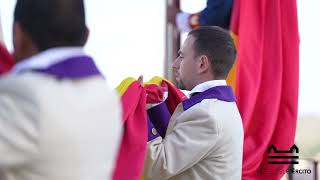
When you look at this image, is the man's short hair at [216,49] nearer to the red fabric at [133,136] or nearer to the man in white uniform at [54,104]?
the red fabric at [133,136]

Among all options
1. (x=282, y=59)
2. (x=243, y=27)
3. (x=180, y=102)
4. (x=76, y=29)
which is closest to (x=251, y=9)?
(x=243, y=27)

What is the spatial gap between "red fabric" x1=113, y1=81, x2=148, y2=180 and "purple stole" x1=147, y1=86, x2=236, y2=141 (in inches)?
4.6

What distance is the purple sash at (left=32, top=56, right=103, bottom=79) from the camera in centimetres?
76

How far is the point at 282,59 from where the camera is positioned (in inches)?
86.6

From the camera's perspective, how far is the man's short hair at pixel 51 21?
767mm

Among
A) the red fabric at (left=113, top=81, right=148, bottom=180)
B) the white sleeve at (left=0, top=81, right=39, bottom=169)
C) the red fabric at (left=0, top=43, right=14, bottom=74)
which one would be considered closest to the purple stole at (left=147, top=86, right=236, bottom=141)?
Answer: the red fabric at (left=113, top=81, right=148, bottom=180)

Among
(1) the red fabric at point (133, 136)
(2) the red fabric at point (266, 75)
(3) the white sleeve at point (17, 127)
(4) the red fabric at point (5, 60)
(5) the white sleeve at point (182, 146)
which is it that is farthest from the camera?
(2) the red fabric at point (266, 75)

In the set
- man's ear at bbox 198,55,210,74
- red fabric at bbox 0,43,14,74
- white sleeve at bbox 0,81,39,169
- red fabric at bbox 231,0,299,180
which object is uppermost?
red fabric at bbox 0,43,14,74

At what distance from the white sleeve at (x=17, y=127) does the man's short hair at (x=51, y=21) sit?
91mm

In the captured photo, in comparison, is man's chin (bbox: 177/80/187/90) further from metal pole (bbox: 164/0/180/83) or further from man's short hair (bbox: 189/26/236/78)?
metal pole (bbox: 164/0/180/83)

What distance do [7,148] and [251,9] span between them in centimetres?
157

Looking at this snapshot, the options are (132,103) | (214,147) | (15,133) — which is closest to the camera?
(15,133)

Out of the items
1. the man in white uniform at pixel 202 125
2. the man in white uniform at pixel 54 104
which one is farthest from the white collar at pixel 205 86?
the man in white uniform at pixel 54 104

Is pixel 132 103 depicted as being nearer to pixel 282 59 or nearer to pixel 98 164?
pixel 98 164
